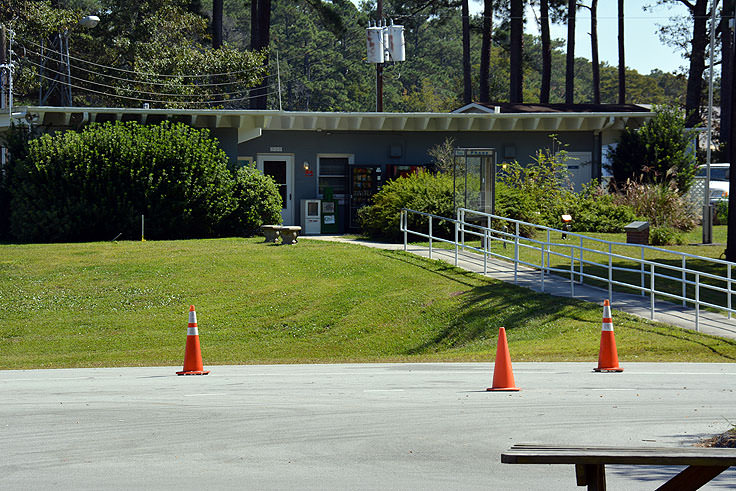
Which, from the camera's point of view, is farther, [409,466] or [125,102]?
[125,102]

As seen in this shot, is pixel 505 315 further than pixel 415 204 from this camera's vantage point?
No

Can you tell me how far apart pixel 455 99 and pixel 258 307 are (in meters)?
62.1

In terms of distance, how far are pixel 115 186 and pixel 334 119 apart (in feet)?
24.1

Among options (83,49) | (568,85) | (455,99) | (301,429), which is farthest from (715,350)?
(455,99)

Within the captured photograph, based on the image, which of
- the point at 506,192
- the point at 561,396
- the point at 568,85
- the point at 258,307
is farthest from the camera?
the point at 568,85

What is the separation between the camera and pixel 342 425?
878cm

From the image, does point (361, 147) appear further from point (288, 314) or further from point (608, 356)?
point (608, 356)

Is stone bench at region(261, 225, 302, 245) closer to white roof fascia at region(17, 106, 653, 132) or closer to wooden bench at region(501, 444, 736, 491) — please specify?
white roof fascia at region(17, 106, 653, 132)

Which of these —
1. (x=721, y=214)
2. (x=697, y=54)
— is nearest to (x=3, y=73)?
(x=721, y=214)

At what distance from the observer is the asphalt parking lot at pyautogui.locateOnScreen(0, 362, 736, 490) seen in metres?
7.04

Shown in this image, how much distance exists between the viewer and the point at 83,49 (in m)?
49.2

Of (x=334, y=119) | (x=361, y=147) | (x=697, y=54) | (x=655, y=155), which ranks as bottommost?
(x=655, y=155)

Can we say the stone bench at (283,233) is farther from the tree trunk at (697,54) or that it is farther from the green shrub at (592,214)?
the tree trunk at (697,54)

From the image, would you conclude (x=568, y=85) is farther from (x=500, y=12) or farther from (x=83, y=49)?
(x=83, y=49)
